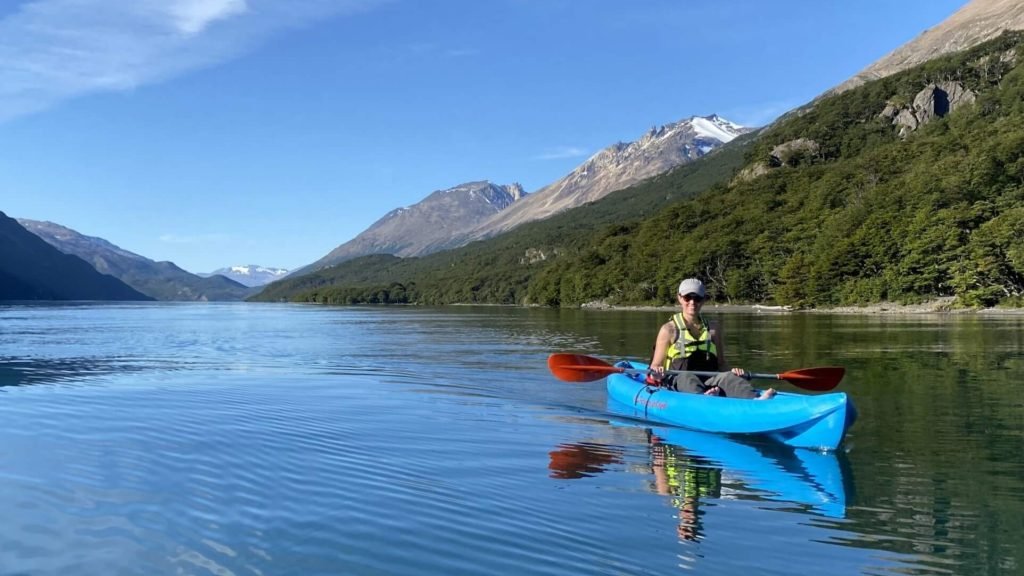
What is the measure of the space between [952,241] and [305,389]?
261 feet

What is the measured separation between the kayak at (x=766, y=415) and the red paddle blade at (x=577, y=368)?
311 centimetres

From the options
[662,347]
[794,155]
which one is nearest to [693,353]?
[662,347]

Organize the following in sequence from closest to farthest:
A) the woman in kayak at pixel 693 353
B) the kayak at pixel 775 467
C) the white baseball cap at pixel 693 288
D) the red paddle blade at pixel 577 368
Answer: the kayak at pixel 775 467 < the white baseball cap at pixel 693 288 < the woman in kayak at pixel 693 353 < the red paddle blade at pixel 577 368

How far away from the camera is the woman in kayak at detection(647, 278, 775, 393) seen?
44.0 feet

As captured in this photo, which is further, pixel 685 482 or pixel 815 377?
pixel 815 377

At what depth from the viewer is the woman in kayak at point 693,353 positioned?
1341cm

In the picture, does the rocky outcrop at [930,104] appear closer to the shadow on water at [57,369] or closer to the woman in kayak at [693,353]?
the shadow on water at [57,369]

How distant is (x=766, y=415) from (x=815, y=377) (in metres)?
3.62

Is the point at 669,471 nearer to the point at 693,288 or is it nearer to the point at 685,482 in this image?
the point at 685,482

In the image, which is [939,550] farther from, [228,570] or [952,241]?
[952,241]

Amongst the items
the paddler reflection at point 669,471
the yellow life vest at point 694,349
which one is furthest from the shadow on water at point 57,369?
the yellow life vest at point 694,349

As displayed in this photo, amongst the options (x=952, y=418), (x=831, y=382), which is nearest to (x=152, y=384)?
(x=831, y=382)

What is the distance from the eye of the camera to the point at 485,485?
961 cm

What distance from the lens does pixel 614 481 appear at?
9938 millimetres
